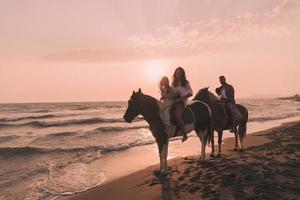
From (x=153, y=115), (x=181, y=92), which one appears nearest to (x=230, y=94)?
(x=181, y=92)

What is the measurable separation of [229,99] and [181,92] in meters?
3.28

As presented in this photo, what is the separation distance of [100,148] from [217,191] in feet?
38.6

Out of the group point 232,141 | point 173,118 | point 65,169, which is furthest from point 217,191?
point 232,141

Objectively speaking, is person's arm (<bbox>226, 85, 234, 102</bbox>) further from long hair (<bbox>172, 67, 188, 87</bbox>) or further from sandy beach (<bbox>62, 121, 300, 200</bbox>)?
long hair (<bbox>172, 67, 188, 87</bbox>)

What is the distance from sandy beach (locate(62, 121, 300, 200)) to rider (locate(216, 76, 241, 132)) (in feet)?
6.83

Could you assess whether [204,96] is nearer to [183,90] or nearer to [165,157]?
[183,90]

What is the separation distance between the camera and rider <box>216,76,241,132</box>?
43.4ft

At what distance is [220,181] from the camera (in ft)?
27.6

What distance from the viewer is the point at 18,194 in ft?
35.5

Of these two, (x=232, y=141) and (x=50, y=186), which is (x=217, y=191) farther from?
(x=232, y=141)

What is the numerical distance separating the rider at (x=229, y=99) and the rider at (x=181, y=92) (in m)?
2.85

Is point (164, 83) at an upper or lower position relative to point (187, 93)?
upper

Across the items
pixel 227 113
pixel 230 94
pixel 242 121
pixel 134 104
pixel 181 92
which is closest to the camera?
pixel 134 104

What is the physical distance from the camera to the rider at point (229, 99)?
43.4 feet
